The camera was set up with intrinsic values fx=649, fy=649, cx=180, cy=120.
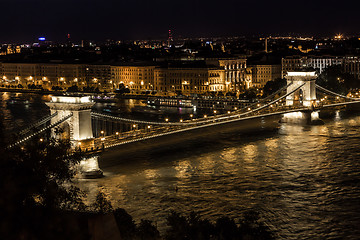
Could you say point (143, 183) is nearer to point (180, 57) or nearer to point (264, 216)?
point (264, 216)

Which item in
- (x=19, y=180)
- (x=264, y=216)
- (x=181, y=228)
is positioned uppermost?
(x=19, y=180)

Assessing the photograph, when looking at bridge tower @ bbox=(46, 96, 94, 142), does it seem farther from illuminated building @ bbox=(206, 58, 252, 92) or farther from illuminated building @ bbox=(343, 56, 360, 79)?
illuminated building @ bbox=(343, 56, 360, 79)

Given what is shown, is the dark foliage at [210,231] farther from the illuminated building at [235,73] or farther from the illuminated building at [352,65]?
the illuminated building at [352,65]

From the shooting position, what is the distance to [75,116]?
13625 millimetres

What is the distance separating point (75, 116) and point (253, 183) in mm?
3957

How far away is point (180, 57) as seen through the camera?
51938mm

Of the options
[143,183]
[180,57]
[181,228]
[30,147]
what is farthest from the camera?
[180,57]

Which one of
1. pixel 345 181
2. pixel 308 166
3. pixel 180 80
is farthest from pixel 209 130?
pixel 180 80

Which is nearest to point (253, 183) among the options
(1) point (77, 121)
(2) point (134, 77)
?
(1) point (77, 121)

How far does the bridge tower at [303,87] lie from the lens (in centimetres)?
2511

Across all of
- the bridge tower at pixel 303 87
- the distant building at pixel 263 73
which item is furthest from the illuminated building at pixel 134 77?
the bridge tower at pixel 303 87

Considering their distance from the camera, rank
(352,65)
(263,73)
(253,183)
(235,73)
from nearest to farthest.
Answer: (253,183)
(235,73)
(352,65)
(263,73)

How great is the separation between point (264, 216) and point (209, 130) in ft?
34.4

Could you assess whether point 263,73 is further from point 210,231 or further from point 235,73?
point 210,231
